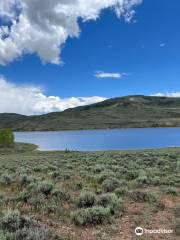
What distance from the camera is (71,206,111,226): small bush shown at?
8242 millimetres

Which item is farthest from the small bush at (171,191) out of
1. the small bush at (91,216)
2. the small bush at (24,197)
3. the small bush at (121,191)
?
the small bush at (24,197)

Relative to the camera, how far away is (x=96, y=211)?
8461 mm

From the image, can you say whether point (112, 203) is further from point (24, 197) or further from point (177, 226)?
point (24, 197)

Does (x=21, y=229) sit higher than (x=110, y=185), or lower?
lower

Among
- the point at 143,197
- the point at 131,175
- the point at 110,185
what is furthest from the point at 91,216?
the point at 131,175

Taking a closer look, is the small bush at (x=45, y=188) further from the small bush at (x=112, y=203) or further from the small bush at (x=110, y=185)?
the small bush at (x=112, y=203)

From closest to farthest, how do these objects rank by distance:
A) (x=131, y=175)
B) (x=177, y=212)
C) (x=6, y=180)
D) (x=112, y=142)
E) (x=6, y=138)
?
(x=177, y=212) < (x=6, y=180) < (x=131, y=175) < (x=6, y=138) < (x=112, y=142)

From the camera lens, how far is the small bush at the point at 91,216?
8242 millimetres

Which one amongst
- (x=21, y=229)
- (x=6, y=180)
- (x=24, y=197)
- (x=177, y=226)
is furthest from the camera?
(x=6, y=180)

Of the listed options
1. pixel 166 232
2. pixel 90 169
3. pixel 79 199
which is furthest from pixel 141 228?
pixel 90 169

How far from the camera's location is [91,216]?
8.37m

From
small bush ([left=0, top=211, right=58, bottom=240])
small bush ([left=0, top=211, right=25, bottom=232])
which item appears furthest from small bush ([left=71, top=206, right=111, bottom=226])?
small bush ([left=0, top=211, right=25, bottom=232])

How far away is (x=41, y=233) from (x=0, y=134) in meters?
87.0

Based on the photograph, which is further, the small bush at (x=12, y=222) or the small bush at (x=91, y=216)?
the small bush at (x=91, y=216)
